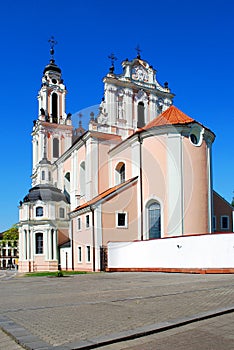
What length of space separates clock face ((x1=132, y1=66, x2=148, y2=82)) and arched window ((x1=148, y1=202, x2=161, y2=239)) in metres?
18.1

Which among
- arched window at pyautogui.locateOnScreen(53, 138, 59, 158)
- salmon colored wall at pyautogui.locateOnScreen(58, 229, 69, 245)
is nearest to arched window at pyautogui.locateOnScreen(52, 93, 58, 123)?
arched window at pyautogui.locateOnScreen(53, 138, 59, 158)

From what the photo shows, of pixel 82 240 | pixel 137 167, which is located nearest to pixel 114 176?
pixel 137 167

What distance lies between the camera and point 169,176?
103 feet

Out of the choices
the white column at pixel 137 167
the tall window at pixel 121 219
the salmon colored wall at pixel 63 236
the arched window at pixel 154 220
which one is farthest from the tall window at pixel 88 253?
the salmon colored wall at pixel 63 236

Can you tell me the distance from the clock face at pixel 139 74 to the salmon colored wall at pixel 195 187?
15.3m

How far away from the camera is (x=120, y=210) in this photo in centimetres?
3231

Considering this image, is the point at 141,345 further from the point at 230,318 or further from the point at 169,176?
the point at 169,176

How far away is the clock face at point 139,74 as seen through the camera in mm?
44750

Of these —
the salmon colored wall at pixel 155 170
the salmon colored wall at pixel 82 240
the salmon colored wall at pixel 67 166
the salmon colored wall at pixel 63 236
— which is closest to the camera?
the salmon colored wall at pixel 155 170

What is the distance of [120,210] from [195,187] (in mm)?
6088

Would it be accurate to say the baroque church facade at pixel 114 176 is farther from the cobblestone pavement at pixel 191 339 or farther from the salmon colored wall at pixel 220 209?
the cobblestone pavement at pixel 191 339

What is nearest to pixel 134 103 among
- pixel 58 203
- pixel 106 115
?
pixel 106 115

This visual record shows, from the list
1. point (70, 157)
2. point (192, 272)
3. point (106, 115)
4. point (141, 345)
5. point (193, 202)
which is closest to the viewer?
point (141, 345)

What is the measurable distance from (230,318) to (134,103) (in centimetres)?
3742
